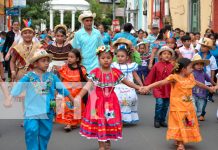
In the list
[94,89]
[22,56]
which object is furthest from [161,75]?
[22,56]

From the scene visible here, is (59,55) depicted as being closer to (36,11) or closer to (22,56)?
(22,56)

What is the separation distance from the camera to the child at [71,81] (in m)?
8.99

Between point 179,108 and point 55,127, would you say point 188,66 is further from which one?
point 55,127

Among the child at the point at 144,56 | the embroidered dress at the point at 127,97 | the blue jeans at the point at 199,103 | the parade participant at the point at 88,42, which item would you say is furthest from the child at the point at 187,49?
the embroidered dress at the point at 127,97

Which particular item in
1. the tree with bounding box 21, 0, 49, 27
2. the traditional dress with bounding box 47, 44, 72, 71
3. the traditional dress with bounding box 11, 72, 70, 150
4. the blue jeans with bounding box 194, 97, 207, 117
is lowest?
the blue jeans with bounding box 194, 97, 207, 117

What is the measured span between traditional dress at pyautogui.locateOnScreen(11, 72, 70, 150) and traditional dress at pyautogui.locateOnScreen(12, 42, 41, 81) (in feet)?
8.08

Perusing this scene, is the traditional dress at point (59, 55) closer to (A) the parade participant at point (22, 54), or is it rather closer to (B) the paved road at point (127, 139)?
(A) the parade participant at point (22, 54)

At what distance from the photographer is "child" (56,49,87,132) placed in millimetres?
8992

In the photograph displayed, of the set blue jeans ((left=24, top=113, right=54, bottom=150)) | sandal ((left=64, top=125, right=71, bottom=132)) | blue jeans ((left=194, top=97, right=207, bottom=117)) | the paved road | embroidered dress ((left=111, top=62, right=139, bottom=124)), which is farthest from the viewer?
blue jeans ((left=194, top=97, right=207, bottom=117))

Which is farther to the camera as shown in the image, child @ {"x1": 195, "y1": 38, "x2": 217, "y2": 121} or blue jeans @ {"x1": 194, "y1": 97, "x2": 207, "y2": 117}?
child @ {"x1": 195, "y1": 38, "x2": 217, "y2": 121}

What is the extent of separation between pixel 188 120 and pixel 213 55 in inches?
235

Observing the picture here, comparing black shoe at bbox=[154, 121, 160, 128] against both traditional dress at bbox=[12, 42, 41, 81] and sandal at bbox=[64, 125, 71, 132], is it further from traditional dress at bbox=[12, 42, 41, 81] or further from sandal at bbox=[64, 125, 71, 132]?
traditional dress at bbox=[12, 42, 41, 81]

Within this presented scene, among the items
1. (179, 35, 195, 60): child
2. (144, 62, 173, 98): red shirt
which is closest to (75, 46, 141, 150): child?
(144, 62, 173, 98): red shirt

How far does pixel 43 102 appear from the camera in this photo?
671 centimetres
